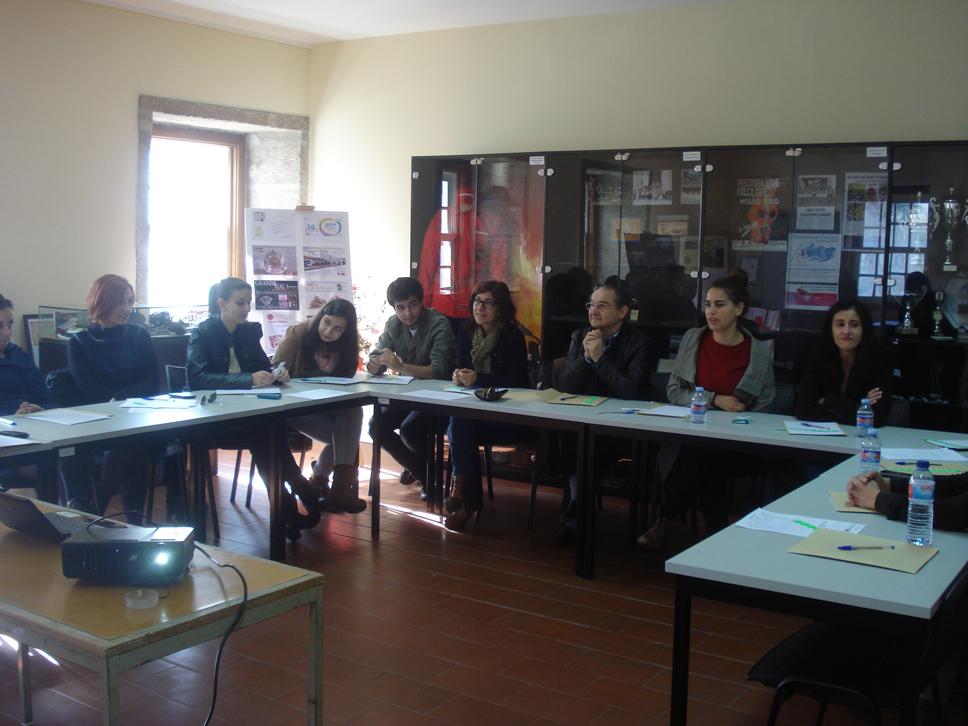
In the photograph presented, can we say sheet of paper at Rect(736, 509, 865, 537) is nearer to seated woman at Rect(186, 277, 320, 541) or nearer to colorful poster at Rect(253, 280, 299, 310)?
seated woman at Rect(186, 277, 320, 541)

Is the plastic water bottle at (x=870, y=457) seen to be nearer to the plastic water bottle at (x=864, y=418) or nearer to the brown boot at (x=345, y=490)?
the plastic water bottle at (x=864, y=418)

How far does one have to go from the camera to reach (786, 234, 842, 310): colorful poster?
522 centimetres

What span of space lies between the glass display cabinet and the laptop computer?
3901 millimetres

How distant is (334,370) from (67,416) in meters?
1.65

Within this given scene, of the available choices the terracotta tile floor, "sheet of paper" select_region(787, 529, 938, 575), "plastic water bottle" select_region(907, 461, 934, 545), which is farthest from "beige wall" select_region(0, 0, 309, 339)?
"plastic water bottle" select_region(907, 461, 934, 545)

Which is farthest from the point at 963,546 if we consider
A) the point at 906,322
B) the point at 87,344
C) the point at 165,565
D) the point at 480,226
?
the point at 480,226

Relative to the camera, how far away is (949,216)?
4.96 meters

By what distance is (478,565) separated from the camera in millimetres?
4477

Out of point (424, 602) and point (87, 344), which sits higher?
point (87, 344)

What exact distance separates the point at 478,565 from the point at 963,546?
2.42 metres

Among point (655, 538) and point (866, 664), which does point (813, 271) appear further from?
point (866, 664)

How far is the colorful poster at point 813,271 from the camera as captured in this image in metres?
5.22

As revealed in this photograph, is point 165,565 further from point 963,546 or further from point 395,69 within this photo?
point 395,69

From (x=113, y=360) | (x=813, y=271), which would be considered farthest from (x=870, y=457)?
(x=113, y=360)
